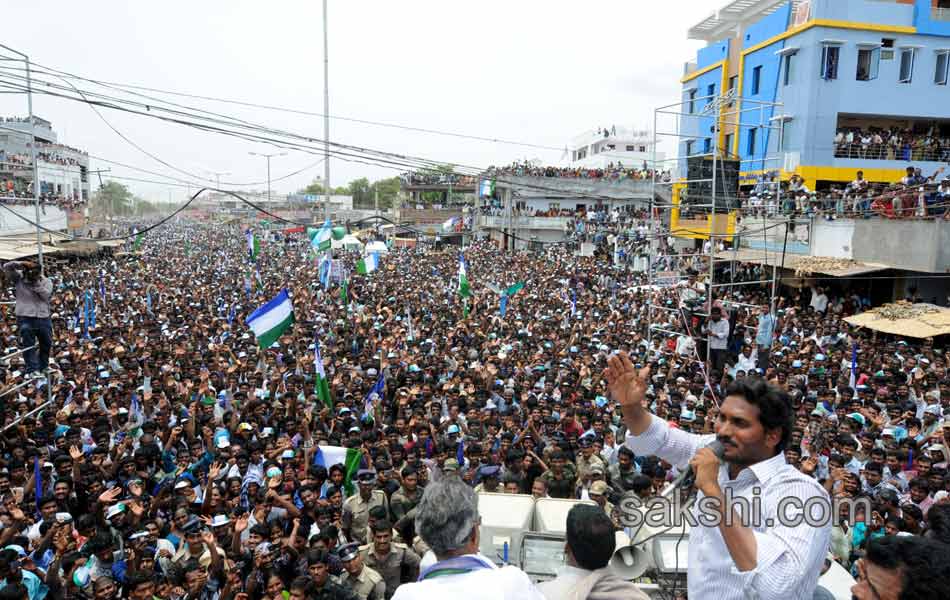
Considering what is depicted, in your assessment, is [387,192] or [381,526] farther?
[387,192]

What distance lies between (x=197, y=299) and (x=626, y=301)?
10687 mm

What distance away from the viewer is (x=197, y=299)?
16.6 metres

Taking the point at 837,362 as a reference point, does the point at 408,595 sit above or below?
above

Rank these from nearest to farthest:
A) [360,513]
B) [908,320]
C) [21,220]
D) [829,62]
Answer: [360,513] < [908,320] < [829,62] < [21,220]

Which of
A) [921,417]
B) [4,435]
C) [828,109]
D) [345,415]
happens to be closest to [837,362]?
[921,417]

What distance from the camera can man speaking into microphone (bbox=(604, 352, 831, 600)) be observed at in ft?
5.23

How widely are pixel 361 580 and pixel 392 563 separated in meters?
0.28

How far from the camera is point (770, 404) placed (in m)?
1.82

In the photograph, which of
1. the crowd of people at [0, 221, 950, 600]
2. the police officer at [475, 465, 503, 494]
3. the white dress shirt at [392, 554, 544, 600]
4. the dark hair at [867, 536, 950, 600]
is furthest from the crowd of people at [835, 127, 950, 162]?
the white dress shirt at [392, 554, 544, 600]

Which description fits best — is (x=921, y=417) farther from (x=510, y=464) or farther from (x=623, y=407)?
(x=623, y=407)

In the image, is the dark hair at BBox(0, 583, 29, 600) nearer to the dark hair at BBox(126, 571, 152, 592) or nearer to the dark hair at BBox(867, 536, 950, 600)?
the dark hair at BBox(126, 571, 152, 592)

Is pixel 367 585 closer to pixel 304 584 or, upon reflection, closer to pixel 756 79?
pixel 304 584

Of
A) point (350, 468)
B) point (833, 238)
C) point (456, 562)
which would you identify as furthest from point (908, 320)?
point (456, 562)

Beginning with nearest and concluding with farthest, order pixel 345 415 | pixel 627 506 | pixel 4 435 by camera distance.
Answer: pixel 627 506 < pixel 4 435 < pixel 345 415
